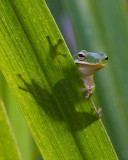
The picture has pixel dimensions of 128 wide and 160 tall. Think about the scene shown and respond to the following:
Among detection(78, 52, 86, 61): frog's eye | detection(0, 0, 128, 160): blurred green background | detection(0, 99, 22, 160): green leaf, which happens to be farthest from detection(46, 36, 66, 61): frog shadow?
detection(0, 0, 128, 160): blurred green background

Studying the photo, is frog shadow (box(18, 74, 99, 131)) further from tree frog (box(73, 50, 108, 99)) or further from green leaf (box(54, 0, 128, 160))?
green leaf (box(54, 0, 128, 160))

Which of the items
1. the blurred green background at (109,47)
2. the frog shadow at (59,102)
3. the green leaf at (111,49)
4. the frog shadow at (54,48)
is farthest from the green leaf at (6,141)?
the green leaf at (111,49)

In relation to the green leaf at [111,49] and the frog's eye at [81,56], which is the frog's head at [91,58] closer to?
the frog's eye at [81,56]

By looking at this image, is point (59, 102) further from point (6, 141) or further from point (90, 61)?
point (90, 61)

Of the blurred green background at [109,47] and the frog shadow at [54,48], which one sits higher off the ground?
the frog shadow at [54,48]

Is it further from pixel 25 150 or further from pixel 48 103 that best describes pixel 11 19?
pixel 25 150
